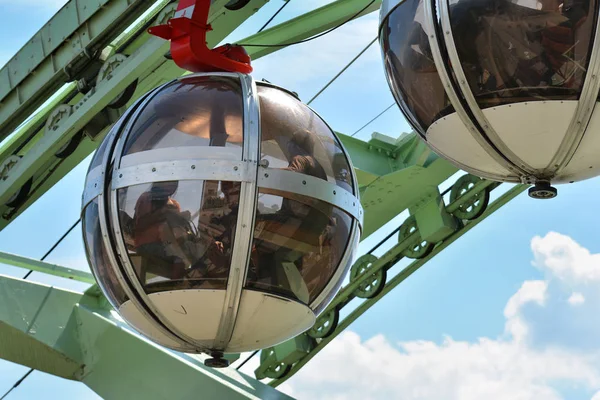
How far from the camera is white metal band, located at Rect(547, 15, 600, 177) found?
485 centimetres

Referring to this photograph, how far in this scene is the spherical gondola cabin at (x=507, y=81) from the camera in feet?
15.9

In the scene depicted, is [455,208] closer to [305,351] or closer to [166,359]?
[305,351]

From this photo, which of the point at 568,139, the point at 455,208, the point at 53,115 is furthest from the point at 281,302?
the point at 455,208

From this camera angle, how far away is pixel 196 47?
5910 mm

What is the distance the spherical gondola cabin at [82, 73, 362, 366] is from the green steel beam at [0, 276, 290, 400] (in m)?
5.14

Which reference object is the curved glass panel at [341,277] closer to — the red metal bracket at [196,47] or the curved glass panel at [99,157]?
the red metal bracket at [196,47]

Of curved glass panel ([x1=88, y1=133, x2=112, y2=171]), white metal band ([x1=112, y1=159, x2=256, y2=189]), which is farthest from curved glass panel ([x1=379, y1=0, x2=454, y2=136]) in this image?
curved glass panel ([x1=88, y1=133, x2=112, y2=171])

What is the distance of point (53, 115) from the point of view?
10016mm

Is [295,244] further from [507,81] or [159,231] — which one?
[507,81]

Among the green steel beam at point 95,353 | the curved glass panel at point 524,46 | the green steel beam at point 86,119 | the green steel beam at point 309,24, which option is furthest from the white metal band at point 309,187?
the green steel beam at point 95,353

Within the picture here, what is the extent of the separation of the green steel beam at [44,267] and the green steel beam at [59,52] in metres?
1.40

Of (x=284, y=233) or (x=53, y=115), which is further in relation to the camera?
(x=53, y=115)

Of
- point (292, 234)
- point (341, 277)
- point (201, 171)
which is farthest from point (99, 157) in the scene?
point (341, 277)

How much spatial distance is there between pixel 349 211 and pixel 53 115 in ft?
16.5
